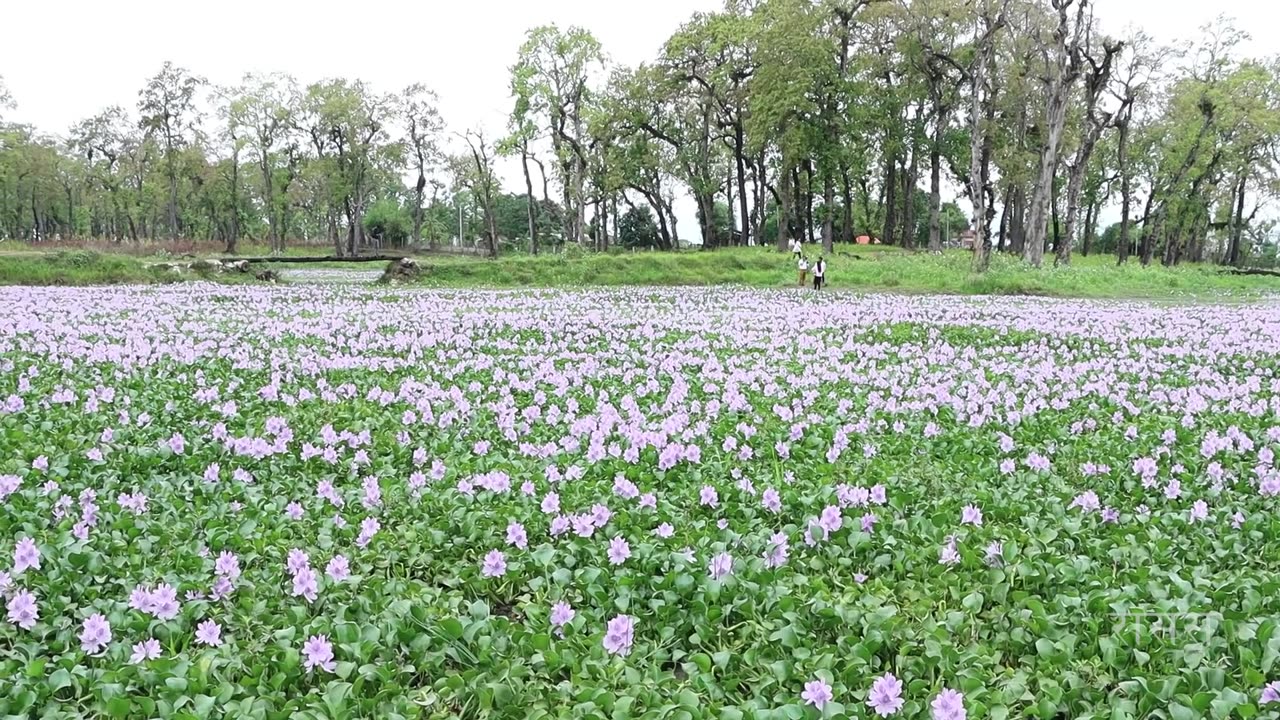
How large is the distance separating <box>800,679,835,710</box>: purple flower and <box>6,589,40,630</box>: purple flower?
2268mm

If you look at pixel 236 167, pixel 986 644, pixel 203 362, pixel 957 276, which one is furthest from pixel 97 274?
pixel 236 167

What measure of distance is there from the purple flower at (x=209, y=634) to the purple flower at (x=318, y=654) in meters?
0.33

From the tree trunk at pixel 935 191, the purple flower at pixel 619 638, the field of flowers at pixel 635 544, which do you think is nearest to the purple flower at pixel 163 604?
the field of flowers at pixel 635 544

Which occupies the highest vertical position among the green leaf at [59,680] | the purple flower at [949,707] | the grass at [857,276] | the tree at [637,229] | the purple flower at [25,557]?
the tree at [637,229]

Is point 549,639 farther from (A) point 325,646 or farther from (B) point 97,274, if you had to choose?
(B) point 97,274

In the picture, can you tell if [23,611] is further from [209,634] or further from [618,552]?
[618,552]

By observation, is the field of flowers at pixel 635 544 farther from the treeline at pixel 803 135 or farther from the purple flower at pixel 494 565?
the treeline at pixel 803 135

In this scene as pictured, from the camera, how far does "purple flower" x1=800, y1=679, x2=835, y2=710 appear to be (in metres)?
2.07

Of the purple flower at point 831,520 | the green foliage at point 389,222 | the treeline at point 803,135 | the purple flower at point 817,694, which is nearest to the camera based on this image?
the purple flower at point 817,694

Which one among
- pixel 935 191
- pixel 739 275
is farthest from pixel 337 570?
pixel 935 191

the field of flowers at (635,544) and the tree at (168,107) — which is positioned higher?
the tree at (168,107)

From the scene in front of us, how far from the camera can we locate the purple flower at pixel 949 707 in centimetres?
195

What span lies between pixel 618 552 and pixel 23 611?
183 centimetres

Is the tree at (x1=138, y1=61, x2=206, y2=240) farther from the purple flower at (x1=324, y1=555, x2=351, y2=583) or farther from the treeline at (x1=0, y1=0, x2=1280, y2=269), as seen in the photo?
the purple flower at (x1=324, y1=555, x2=351, y2=583)
